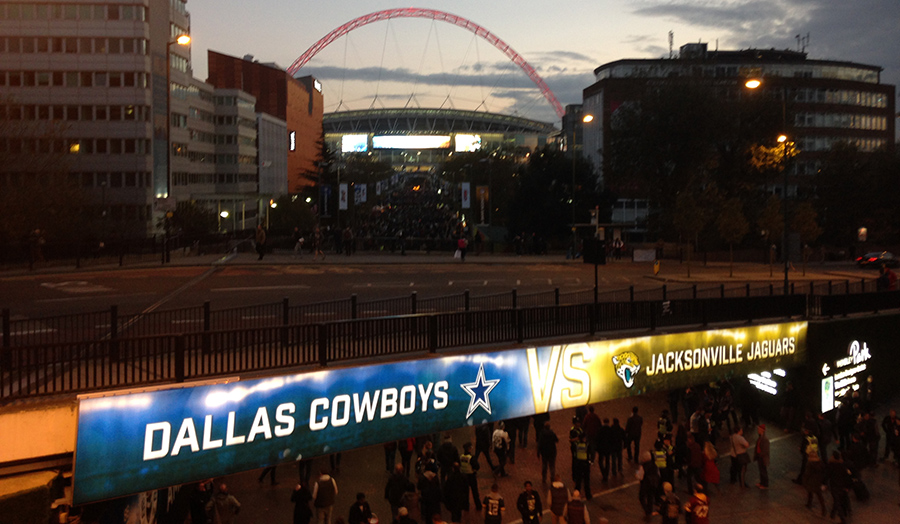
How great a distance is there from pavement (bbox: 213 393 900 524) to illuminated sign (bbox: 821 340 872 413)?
3547 millimetres

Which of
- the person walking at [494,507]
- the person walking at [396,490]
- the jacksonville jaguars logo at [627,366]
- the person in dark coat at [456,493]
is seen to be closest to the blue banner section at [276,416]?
the person walking at [396,490]

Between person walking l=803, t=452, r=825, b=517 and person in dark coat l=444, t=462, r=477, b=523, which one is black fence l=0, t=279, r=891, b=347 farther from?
person walking l=803, t=452, r=825, b=517

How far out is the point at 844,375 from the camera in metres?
24.2

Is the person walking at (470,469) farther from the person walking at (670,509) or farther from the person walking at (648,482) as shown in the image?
the person walking at (670,509)

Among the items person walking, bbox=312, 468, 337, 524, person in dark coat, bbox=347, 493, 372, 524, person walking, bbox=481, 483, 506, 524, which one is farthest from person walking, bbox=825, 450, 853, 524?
person walking, bbox=312, 468, 337, 524

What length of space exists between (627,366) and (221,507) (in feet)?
33.5

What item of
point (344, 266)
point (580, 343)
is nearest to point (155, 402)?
point (580, 343)

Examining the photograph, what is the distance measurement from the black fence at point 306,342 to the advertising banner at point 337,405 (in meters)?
0.65

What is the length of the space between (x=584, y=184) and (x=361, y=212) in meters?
26.6

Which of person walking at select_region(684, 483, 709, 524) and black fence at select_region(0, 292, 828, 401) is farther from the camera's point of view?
person walking at select_region(684, 483, 709, 524)

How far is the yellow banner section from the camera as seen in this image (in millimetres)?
16953

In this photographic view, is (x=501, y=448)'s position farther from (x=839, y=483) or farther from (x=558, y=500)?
(x=839, y=483)

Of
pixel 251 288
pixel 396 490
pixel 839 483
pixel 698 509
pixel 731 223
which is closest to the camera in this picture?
pixel 698 509

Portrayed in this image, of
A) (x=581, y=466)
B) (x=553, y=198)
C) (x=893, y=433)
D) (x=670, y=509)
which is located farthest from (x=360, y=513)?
(x=553, y=198)
